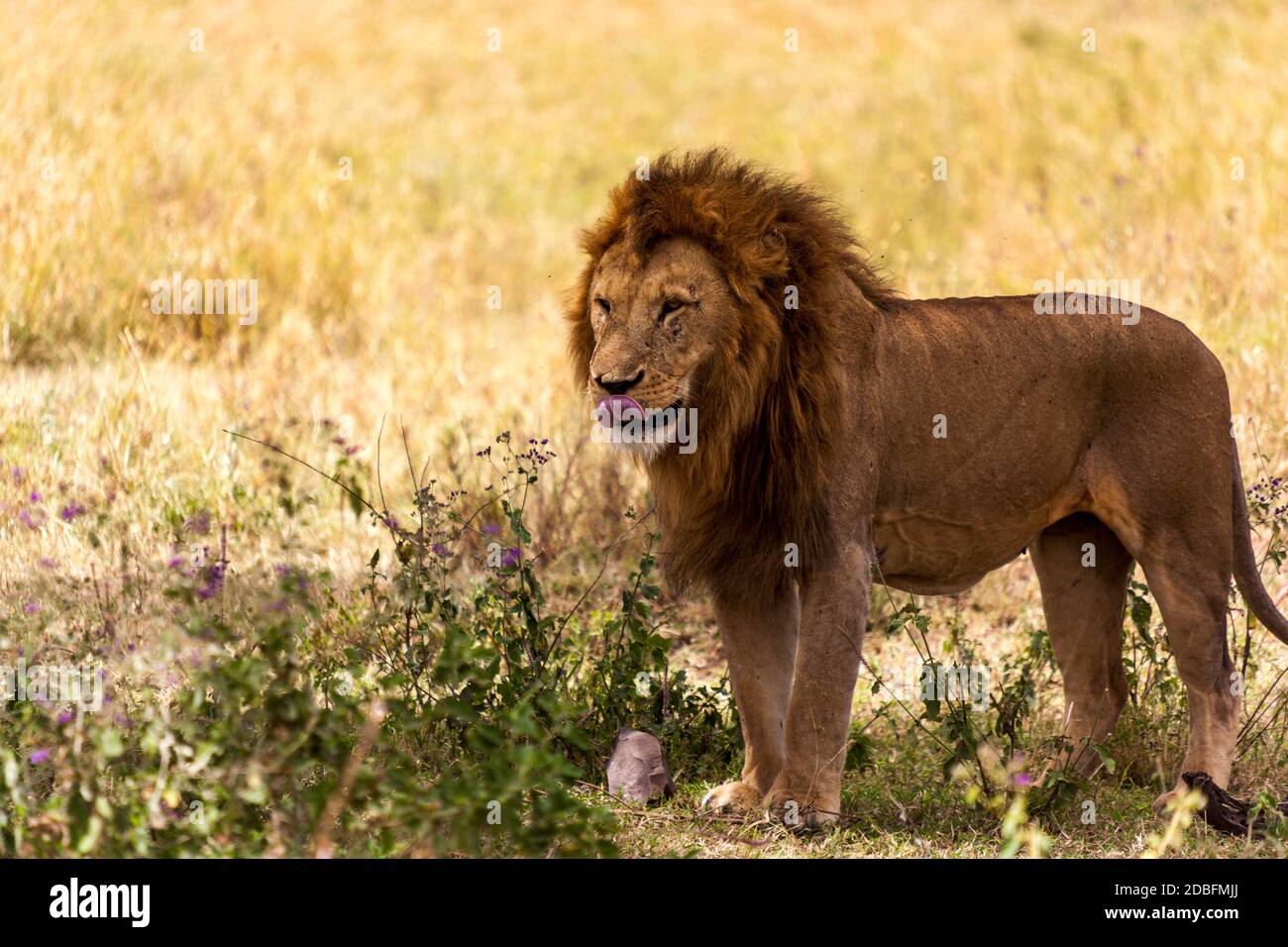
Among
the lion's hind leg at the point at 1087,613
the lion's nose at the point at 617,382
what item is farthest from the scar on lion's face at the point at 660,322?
the lion's hind leg at the point at 1087,613

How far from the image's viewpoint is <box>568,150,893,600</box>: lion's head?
4.62 m

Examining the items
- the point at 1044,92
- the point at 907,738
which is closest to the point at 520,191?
the point at 1044,92

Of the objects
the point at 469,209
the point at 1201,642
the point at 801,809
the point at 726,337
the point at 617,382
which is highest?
the point at 469,209

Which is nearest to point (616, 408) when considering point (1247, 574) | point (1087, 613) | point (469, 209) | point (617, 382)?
point (617, 382)

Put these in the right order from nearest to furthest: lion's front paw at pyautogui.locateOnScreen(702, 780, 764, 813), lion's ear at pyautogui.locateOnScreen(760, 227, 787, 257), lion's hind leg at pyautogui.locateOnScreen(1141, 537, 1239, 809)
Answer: lion's ear at pyautogui.locateOnScreen(760, 227, 787, 257)
lion's front paw at pyautogui.locateOnScreen(702, 780, 764, 813)
lion's hind leg at pyautogui.locateOnScreen(1141, 537, 1239, 809)

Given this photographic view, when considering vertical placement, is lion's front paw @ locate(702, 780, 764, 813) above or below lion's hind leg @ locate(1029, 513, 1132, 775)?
below

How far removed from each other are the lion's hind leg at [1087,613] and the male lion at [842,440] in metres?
0.15

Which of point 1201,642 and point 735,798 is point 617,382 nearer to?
point 735,798

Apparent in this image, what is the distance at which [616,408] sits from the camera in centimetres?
447

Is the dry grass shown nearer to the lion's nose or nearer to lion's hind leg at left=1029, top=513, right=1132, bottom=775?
lion's hind leg at left=1029, top=513, right=1132, bottom=775

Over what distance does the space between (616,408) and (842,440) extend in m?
0.67

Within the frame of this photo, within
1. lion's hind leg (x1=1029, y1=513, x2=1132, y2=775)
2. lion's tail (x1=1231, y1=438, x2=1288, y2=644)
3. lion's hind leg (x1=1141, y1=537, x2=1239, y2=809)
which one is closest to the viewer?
lion's hind leg (x1=1141, y1=537, x2=1239, y2=809)

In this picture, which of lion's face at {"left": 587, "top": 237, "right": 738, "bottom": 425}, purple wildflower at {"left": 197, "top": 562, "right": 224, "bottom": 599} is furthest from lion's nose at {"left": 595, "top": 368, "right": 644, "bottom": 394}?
purple wildflower at {"left": 197, "top": 562, "right": 224, "bottom": 599}

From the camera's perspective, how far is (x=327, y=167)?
42.9 ft
